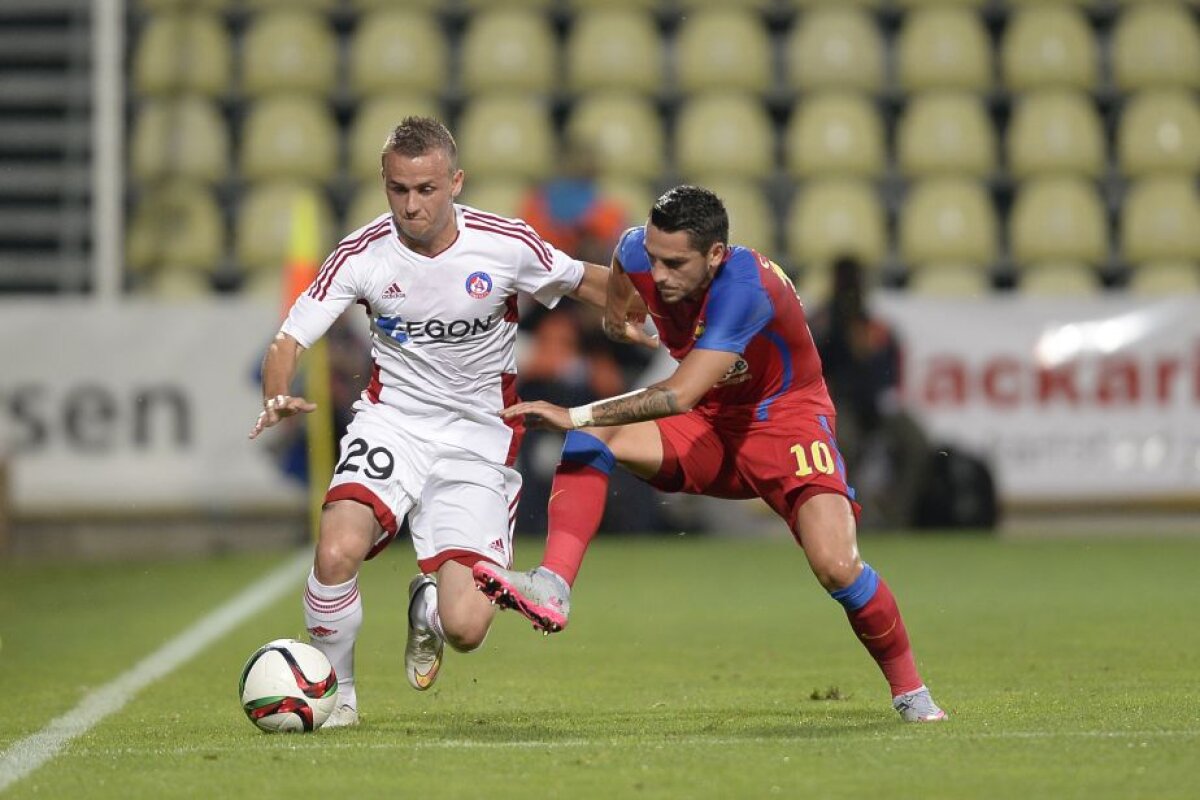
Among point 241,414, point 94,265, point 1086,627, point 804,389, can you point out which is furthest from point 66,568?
point 804,389

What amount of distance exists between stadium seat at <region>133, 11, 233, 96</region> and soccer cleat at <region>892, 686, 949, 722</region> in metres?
10.5

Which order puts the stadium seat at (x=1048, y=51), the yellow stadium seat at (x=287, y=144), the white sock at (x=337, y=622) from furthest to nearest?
1. the stadium seat at (x=1048, y=51)
2. the yellow stadium seat at (x=287, y=144)
3. the white sock at (x=337, y=622)

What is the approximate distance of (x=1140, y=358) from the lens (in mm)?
12695

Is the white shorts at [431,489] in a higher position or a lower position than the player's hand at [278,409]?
lower

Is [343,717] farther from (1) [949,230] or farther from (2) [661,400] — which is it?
(1) [949,230]

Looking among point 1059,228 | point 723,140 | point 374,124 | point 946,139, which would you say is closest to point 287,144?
point 374,124

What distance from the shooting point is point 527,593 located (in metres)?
5.42

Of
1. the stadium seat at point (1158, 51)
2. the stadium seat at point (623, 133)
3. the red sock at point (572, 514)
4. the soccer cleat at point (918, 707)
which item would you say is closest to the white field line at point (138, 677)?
the red sock at point (572, 514)

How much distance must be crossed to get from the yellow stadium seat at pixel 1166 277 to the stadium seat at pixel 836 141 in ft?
6.72

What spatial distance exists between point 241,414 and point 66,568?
140 cm

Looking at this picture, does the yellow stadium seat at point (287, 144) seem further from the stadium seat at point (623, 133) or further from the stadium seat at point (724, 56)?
the stadium seat at point (724, 56)

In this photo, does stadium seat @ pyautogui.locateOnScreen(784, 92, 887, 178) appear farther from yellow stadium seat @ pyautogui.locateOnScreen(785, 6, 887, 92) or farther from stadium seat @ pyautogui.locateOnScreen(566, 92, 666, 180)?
stadium seat @ pyautogui.locateOnScreen(566, 92, 666, 180)

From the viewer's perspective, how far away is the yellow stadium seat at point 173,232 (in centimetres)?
1442

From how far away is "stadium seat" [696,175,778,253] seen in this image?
46.3 feet
